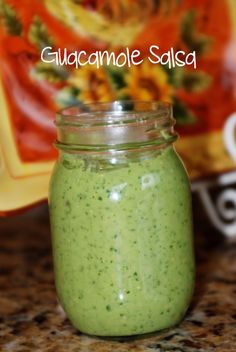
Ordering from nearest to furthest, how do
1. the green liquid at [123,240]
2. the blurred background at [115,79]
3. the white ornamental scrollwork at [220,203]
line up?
the green liquid at [123,240], the blurred background at [115,79], the white ornamental scrollwork at [220,203]

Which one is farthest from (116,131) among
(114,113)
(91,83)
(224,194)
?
(224,194)

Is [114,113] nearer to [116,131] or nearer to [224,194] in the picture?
[116,131]

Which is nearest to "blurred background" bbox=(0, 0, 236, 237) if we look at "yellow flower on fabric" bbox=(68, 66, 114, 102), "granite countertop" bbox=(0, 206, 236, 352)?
"yellow flower on fabric" bbox=(68, 66, 114, 102)

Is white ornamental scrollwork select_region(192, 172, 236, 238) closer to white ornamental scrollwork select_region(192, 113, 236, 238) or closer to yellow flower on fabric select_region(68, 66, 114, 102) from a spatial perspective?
white ornamental scrollwork select_region(192, 113, 236, 238)

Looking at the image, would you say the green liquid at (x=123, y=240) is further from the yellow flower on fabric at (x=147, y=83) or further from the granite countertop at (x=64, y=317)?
the yellow flower on fabric at (x=147, y=83)

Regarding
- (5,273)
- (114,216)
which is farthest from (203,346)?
(5,273)

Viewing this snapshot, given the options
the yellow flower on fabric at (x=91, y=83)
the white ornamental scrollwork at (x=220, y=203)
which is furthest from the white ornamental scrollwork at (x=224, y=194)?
the yellow flower on fabric at (x=91, y=83)
